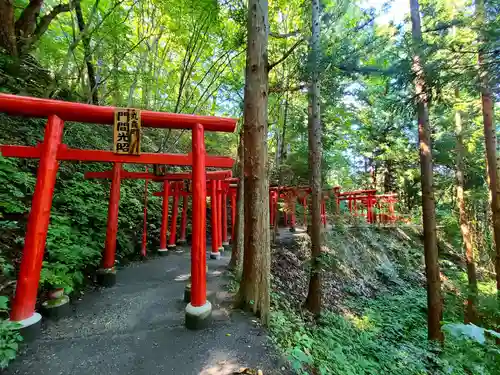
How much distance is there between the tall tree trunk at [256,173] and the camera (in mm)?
3326

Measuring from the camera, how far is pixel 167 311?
11.8ft

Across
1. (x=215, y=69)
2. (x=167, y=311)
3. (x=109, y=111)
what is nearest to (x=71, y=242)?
(x=167, y=311)

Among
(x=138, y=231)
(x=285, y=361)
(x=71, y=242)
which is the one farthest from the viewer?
(x=138, y=231)

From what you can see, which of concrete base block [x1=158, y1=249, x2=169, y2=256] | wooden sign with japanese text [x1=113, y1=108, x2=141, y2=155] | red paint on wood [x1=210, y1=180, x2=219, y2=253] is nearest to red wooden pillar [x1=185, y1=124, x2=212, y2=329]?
wooden sign with japanese text [x1=113, y1=108, x2=141, y2=155]

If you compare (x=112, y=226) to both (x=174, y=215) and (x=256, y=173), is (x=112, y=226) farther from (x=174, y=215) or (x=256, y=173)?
(x=256, y=173)

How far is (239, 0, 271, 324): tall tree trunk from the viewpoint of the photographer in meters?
3.33

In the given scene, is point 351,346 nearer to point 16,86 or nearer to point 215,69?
point 215,69

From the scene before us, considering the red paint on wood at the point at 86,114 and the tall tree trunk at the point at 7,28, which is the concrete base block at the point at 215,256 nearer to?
the red paint on wood at the point at 86,114

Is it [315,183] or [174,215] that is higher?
[315,183]

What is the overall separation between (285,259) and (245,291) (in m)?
4.68

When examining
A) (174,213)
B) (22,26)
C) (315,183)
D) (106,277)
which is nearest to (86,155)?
(106,277)

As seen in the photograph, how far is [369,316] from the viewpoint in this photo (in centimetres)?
667

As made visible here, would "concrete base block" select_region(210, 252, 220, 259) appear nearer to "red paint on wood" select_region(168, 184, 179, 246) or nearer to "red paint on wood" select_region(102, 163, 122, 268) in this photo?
"red paint on wood" select_region(168, 184, 179, 246)

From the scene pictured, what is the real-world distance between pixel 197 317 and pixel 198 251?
0.75m
